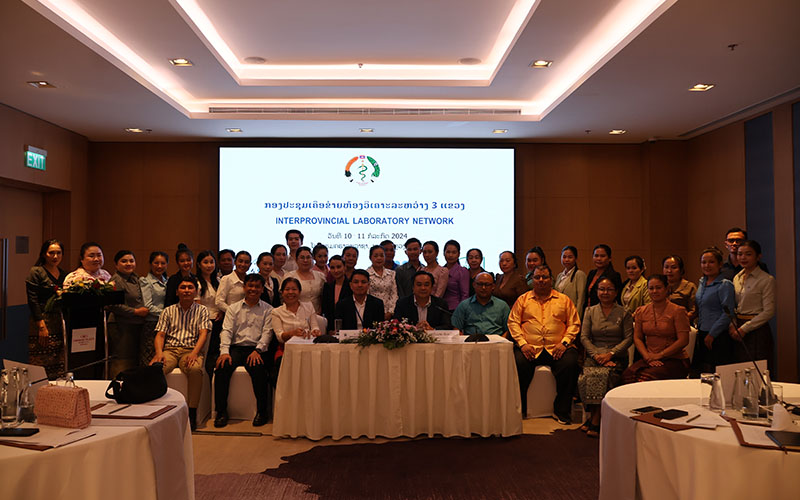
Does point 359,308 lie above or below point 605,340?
above

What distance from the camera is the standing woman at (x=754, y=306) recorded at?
4.94 metres

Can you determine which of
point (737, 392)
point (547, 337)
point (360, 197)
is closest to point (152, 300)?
point (360, 197)

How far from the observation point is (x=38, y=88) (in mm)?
5730

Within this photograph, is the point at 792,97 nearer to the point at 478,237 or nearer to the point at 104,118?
the point at 478,237

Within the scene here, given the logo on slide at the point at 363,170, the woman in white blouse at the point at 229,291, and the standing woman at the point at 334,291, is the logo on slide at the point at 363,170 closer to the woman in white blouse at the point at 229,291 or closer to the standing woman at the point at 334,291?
the standing woman at the point at 334,291

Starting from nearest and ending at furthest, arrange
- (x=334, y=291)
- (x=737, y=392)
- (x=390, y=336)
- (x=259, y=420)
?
(x=737, y=392) < (x=390, y=336) < (x=259, y=420) < (x=334, y=291)

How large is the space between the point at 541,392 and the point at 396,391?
1.47 m

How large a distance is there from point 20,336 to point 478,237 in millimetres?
5943

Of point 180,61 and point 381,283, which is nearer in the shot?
point 180,61

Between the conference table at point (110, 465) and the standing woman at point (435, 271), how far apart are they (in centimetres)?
395

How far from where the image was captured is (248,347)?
205 inches

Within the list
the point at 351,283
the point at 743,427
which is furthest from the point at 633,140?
the point at 743,427

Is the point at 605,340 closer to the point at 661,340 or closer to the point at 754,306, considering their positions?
the point at 661,340

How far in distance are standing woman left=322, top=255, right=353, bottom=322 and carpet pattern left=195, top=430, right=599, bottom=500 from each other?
1.60 m
